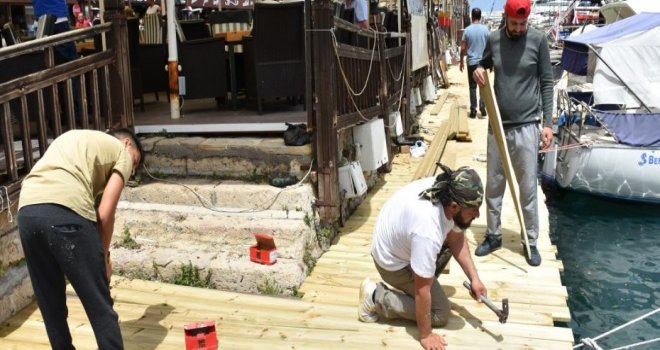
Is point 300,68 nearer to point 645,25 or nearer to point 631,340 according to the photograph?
point 631,340

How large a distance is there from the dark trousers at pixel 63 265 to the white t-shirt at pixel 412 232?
170 centimetres

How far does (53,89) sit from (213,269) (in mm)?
1962

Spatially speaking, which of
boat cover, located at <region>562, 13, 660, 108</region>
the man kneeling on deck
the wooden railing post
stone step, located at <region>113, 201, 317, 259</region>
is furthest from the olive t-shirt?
boat cover, located at <region>562, 13, 660, 108</region>

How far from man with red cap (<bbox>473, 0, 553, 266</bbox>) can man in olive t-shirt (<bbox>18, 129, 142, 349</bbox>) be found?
3.17 meters

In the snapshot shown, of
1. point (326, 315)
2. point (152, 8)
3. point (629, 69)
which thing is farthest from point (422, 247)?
point (629, 69)

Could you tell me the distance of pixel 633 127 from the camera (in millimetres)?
10422

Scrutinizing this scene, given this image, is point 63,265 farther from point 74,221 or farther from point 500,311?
point 500,311

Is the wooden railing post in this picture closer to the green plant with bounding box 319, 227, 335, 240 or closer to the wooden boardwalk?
the wooden boardwalk

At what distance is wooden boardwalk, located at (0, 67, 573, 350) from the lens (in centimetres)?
395

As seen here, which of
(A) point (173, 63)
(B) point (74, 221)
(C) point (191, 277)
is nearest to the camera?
(B) point (74, 221)

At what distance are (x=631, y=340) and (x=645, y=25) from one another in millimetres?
7822

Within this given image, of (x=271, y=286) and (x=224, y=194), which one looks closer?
(x=271, y=286)

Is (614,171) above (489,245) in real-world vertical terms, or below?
below

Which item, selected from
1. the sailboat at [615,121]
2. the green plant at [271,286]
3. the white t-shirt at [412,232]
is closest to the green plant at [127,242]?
the green plant at [271,286]
